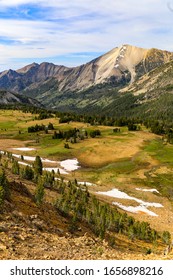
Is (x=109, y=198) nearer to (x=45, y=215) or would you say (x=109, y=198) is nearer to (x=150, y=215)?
(x=150, y=215)

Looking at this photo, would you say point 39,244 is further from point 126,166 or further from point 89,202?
point 126,166

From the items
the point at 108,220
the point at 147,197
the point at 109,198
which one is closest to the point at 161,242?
the point at 108,220

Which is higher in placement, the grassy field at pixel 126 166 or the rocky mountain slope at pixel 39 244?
the rocky mountain slope at pixel 39 244

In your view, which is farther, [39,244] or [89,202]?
[89,202]

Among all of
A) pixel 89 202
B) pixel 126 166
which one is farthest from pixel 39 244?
pixel 126 166

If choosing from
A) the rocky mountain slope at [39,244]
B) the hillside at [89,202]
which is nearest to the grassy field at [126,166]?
the hillside at [89,202]

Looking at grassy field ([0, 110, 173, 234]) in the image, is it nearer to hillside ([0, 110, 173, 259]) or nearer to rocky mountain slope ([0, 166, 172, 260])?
hillside ([0, 110, 173, 259])

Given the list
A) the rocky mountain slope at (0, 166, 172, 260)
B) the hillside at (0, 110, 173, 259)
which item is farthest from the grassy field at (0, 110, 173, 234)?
the rocky mountain slope at (0, 166, 172, 260)

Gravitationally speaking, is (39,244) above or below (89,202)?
above

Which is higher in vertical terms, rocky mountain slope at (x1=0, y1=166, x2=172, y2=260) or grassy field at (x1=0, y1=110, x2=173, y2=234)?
rocky mountain slope at (x1=0, y1=166, x2=172, y2=260)

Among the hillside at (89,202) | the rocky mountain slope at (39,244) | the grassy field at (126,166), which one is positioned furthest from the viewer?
the grassy field at (126,166)

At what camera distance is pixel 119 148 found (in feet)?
620

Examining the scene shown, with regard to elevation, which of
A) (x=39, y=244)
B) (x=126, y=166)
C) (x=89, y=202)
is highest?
(x=39, y=244)

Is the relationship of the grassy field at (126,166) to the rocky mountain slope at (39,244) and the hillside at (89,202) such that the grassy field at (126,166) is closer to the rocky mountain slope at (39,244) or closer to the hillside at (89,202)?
the hillside at (89,202)
